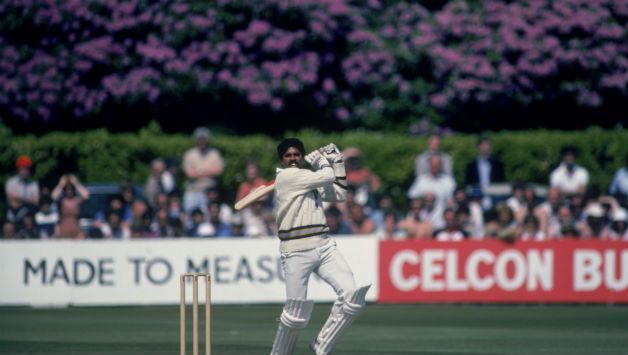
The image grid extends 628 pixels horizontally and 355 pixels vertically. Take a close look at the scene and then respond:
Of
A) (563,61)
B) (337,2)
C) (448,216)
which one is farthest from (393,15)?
(448,216)

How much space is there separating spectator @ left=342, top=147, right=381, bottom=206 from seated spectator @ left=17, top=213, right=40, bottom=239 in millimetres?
4528

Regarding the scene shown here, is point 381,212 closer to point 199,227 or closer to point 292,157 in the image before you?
point 199,227

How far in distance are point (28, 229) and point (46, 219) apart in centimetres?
44

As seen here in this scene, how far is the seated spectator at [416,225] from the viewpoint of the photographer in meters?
18.4

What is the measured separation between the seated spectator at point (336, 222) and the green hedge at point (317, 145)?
422 centimetres

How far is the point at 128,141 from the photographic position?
22.9 m

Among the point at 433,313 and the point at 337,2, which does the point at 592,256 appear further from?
the point at 337,2

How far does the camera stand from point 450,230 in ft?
59.1

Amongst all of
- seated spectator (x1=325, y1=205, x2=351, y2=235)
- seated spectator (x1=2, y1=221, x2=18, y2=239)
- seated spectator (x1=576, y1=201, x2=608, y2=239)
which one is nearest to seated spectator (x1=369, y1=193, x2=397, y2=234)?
seated spectator (x1=325, y1=205, x2=351, y2=235)

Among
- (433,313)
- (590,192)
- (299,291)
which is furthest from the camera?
(590,192)

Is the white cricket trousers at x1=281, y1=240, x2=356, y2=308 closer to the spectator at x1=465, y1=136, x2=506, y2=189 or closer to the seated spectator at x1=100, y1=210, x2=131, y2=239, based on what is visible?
the seated spectator at x1=100, y1=210, x2=131, y2=239

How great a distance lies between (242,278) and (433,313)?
2.54 m

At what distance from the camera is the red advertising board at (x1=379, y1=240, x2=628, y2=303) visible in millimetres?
17484

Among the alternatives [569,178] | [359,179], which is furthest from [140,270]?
[569,178]
